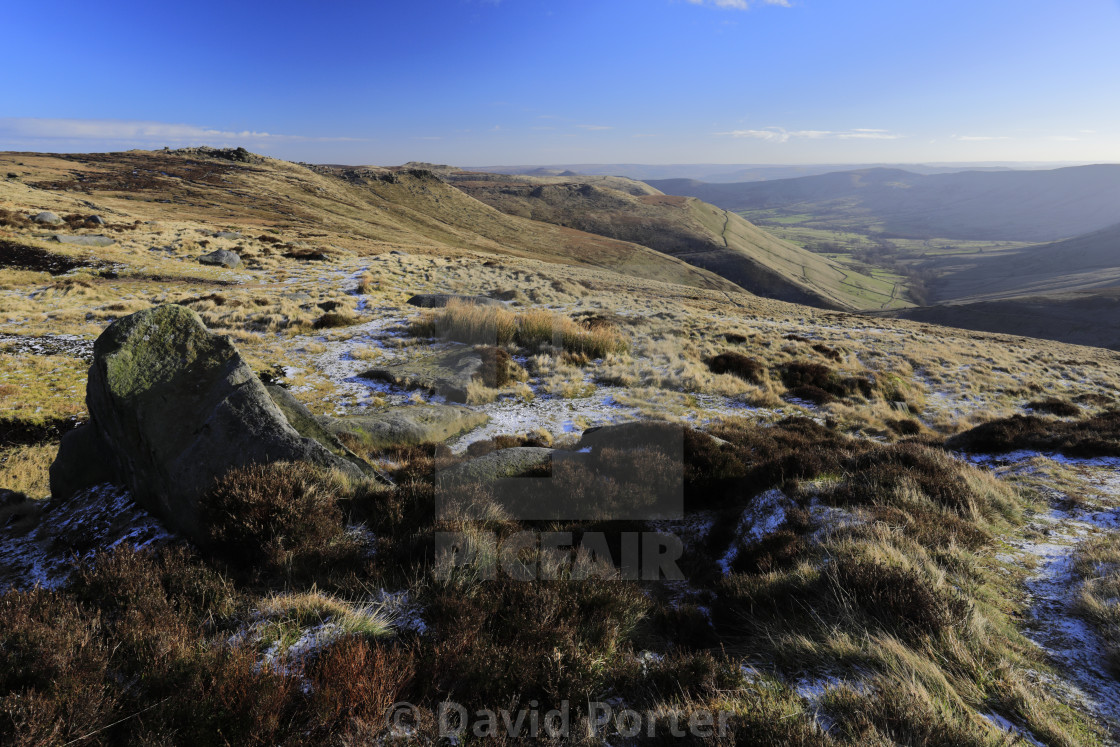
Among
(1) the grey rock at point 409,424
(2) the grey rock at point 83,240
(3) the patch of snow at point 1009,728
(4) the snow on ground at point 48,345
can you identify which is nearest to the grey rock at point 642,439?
(1) the grey rock at point 409,424

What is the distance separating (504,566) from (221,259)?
31.8 metres

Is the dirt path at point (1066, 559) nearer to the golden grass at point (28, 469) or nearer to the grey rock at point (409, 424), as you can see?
the grey rock at point (409, 424)

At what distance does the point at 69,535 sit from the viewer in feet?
16.2

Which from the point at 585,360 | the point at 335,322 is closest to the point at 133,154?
the point at 335,322

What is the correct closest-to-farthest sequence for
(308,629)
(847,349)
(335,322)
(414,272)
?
(308,629)
(335,322)
(847,349)
(414,272)

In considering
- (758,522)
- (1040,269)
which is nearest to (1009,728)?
(758,522)

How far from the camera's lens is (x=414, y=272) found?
30828mm

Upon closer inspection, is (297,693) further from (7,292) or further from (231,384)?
(7,292)

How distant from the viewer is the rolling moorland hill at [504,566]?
2.40m

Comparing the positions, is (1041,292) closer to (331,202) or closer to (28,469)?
(331,202)

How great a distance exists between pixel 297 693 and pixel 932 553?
526 cm

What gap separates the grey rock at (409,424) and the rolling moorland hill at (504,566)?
0.23ft

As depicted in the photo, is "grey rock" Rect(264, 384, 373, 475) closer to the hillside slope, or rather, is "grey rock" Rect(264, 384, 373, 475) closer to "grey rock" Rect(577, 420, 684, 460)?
"grey rock" Rect(577, 420, 684, 460)

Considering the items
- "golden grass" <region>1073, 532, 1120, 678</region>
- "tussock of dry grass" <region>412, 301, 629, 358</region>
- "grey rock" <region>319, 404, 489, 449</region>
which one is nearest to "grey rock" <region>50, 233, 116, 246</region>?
"tussock of dry grass" <region>412, 301, 629, 358</region>
